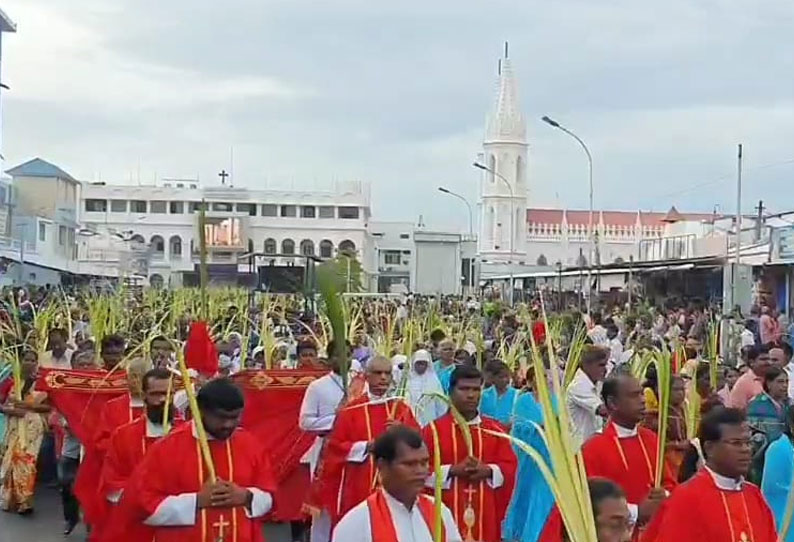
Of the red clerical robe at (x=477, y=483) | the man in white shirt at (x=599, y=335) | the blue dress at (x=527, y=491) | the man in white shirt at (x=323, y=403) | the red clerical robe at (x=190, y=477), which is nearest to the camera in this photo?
the red clerical robe at (x=190, y=477)

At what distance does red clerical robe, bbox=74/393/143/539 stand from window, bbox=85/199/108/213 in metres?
101

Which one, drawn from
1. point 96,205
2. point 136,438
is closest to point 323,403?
point 136,438

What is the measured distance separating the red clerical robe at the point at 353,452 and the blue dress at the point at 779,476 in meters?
2.21

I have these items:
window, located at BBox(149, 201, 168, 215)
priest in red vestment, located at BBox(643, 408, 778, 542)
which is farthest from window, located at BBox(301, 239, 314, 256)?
priest in red vestment, located at BBox(643, 408, 778, 542)

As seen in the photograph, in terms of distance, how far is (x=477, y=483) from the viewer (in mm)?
6953

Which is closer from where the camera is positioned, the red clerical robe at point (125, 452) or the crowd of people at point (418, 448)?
the crowd of people at point (418, 448)

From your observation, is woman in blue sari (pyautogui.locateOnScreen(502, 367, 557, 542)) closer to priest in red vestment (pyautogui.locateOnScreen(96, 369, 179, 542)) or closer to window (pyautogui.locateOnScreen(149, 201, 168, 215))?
priest in red vestment (pyautogui.locateOnScreen(96, 369, 179, 542))

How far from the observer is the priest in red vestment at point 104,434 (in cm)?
799

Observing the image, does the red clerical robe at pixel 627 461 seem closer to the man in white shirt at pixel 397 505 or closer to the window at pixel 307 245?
the man in white shirt at pixel 397 505

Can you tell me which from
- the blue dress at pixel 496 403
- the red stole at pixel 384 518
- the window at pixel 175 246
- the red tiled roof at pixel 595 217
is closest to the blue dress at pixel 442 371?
the blue dress at pixel 496 403

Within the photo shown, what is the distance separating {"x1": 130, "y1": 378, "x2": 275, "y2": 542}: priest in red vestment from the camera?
5.68 m

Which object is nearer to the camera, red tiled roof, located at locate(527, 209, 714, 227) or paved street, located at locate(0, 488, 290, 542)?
paved street, located at locate(0, 488, 290, 542)

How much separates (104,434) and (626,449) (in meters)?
3.38

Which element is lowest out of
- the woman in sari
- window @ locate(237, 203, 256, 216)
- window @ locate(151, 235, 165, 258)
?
the woman in sari
